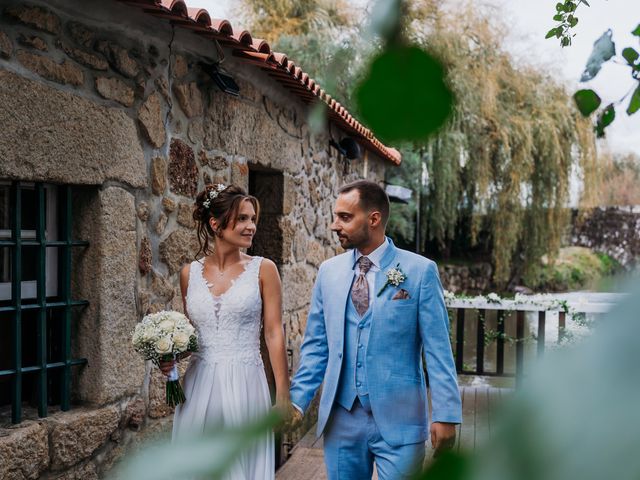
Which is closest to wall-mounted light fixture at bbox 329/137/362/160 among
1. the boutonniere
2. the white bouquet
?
the boutonniere

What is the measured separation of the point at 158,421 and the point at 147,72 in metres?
1.46

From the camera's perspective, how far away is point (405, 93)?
0.79 ft

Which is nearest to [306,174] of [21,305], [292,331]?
[292,331]

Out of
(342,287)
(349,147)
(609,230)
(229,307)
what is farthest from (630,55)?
(609,230)

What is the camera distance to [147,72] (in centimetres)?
293

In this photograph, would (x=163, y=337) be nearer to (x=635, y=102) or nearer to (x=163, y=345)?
(x=163, y=345)

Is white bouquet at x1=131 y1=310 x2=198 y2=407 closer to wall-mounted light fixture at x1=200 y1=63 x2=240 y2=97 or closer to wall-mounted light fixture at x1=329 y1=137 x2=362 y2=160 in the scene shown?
wall-mounted light fixture at x1=329 y1=137 x2=362 y2=160

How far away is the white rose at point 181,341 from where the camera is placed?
2621 mm

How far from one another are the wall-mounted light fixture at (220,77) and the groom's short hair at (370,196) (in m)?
0.88

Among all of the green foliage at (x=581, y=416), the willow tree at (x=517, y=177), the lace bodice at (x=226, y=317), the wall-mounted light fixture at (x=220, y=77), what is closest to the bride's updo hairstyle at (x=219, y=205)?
the lace bodice at (x=226, y=317)

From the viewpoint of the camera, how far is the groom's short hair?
269 centimetres

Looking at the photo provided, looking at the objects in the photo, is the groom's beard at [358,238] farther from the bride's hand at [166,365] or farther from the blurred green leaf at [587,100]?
the blurred green leaf at [587,100]

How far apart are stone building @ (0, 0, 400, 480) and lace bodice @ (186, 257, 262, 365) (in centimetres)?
22

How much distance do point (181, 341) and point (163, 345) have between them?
90 mm
